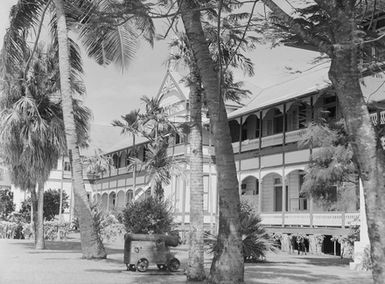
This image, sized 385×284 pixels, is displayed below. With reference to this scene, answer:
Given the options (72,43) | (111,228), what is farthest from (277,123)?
(72,43)

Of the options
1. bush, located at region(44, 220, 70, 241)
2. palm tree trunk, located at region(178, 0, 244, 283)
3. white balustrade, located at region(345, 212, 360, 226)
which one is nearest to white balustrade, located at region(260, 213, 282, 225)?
white balustrade, located at region(345, 212, 360, 226)

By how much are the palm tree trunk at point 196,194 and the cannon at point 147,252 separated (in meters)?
1.76

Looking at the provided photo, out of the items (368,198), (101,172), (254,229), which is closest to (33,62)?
(254,229)

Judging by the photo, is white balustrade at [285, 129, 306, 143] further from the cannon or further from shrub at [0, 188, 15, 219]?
shrub at [0, 188, 15, 219]

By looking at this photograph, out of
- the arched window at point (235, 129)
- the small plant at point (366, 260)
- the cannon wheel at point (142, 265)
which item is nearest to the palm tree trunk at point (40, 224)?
the cannon wheel at point (142, 265)

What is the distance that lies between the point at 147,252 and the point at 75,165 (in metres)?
4.31

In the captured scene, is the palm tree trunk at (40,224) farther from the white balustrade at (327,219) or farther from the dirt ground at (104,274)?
the white balustrade at (327,219)

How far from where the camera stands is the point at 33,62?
66.9 ft

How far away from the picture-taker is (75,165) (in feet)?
52.1

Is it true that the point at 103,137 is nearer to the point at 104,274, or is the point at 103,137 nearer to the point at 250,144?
the point at 250,144

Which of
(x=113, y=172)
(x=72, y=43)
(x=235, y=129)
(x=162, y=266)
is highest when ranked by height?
(x=72, y=43)

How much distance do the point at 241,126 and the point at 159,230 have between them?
47.1ft

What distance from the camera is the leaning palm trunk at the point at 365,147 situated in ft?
17.1

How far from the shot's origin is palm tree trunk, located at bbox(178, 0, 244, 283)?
9.08 metres
